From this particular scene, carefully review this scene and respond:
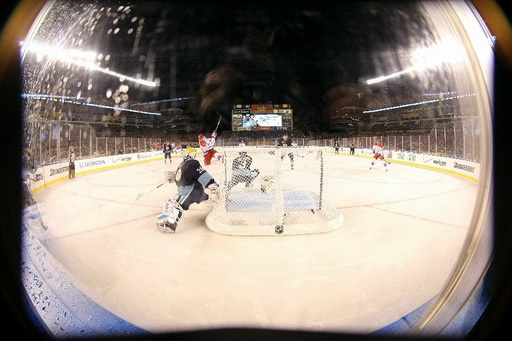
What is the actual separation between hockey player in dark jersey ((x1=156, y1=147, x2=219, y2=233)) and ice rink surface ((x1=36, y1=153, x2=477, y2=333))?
0.20m

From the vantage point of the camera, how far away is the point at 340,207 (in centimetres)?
456

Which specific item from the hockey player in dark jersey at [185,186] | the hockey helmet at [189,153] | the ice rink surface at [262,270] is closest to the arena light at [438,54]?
the ice rink surface at [262,270]

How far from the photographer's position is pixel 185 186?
3484 millimetres

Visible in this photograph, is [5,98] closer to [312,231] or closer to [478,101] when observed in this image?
[478,101]

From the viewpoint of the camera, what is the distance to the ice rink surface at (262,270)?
154 cm

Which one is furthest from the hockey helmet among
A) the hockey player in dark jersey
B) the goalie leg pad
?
the goalie leg pad

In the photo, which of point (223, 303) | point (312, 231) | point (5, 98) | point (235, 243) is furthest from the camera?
point (312, 231)

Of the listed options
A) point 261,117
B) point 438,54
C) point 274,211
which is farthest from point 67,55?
point 261,117

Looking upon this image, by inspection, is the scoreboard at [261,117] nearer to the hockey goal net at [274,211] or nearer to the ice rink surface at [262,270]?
the hockey goal net at [274,211]

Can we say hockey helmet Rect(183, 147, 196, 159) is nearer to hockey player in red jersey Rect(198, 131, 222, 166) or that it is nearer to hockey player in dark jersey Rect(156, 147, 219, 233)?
hockey player in dark jersey Rect(156, 147, 219, 233)

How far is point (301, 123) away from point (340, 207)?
28879 millimetres

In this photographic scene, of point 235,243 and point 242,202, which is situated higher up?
point 242,202

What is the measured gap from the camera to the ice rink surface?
5.06 ft

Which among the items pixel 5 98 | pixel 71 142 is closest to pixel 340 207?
pixel 5 98
